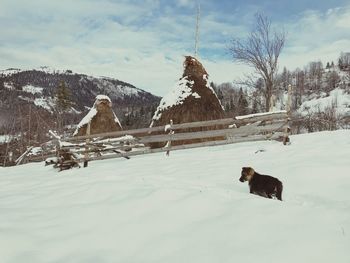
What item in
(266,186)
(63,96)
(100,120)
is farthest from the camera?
(63,96)

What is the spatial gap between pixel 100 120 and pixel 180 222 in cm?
1443

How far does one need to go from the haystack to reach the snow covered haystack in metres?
3.11

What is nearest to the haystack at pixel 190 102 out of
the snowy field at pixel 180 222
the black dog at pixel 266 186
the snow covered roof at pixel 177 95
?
the snow covered roof at pixel 177 95

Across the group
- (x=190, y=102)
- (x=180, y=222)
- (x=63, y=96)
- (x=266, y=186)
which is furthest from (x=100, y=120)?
(x=63, y=96)

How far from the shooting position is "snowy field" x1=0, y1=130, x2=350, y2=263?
379 cm

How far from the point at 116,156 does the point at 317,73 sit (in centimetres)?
14217

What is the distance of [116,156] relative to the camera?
43.9ft

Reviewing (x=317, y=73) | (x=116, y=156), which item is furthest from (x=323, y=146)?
(x=317, y=73)

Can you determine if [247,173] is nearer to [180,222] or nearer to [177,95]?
[180,222]

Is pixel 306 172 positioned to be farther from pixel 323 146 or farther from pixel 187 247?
pixel 187 247

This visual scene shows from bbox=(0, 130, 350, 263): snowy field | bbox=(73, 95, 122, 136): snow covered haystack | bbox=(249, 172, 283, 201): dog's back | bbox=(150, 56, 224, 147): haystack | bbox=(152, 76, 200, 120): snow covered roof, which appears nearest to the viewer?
bbox=(0, 130, 350, 263): snowy field

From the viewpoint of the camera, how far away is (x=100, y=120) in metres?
18.6

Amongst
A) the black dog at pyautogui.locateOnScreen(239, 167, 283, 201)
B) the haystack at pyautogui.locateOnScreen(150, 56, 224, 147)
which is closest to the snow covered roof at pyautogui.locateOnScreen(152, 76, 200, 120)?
the haystack at pyautogui.locateOnScreen(150, 56, 224, 147)

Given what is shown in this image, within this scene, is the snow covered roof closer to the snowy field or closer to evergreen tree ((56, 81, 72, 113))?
the snowy field
